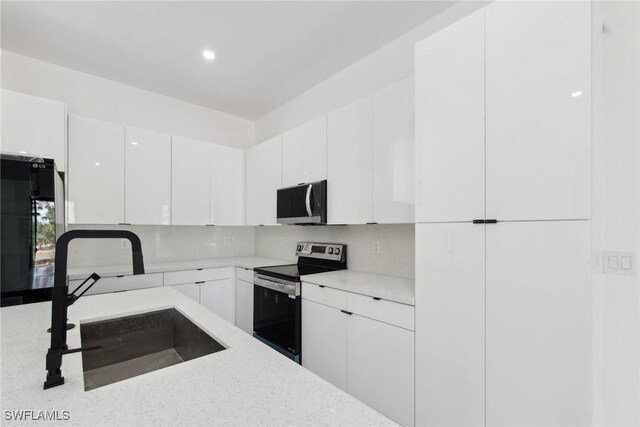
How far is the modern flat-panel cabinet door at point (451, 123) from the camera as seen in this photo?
141cm

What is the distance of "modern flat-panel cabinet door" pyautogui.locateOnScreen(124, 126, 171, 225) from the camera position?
9.54 ft

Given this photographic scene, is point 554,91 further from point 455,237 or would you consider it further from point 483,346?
point 483,346

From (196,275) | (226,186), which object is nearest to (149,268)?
(196,275)

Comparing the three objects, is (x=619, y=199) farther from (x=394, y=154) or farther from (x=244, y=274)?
(x=244, y=274)

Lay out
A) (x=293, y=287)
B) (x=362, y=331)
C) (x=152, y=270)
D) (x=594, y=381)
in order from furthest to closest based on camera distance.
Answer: (x=152, y=270) < (x=293, y=287) < (x=362, y=331) < (x=594, y=381)

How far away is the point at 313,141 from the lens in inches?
107

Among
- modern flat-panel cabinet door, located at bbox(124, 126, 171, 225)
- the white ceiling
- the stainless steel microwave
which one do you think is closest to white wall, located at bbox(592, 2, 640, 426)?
the white ceiling

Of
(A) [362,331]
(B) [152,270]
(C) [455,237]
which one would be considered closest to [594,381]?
(C) [455,237]

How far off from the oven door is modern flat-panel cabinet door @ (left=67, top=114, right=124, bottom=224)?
1618mm

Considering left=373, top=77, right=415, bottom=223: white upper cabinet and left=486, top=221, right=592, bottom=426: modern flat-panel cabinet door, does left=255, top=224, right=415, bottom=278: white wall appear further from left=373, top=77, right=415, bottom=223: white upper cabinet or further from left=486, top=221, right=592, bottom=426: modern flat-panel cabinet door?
left=486, top=221, right=592, bottom=426: modern flat-panel cabinet door

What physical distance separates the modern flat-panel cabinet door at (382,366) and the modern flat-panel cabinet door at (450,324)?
72 mm

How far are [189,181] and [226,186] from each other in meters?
0.45

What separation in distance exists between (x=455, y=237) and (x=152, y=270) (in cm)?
286

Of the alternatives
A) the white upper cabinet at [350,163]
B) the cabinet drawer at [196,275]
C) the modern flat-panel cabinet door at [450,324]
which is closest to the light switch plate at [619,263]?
the modern flat-panel cabinet door at [450,324]
